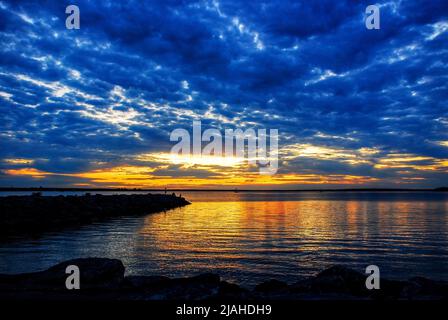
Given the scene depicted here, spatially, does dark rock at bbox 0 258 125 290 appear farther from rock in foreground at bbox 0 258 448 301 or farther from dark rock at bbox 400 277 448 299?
dark rock at bbox 400 277 448 299

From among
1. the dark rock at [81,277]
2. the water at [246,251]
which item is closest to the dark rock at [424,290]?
the water at [246,251]

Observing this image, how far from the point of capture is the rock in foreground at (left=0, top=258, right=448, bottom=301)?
6.84 meters

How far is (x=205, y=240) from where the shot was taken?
998 inches

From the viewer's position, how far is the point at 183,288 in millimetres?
7250

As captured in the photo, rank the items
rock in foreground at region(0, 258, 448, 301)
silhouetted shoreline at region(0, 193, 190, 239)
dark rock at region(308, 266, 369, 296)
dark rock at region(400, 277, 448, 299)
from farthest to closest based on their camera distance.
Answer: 1. silhouetted shoreline at region(0, 193, 190, 239)
2. dark rock at region(308, 266, 369, 296)
3. dark rock at region(400, 277, 448, 299)
4. rock in foreground at region(0, 258, 448, 301)

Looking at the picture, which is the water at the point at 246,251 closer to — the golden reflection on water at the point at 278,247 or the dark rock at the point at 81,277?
the golden reflection on water at the point at 278,247

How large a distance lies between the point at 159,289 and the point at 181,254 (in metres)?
12.7

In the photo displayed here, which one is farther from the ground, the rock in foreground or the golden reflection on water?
the rock in foreground

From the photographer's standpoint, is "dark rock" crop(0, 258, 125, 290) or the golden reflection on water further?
the golden reflection on water

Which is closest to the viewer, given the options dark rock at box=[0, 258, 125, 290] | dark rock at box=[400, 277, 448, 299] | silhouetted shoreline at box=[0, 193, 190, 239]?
dark rock at box=[400, 277, 448, 299]

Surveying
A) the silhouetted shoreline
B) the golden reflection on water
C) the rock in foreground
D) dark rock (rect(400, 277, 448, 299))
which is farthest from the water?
dark rock (rect(400, 277, 448, 299))

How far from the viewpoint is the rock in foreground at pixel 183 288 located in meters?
6.84
